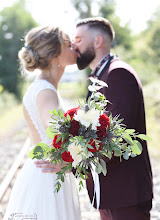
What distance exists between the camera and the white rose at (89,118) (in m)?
2.12

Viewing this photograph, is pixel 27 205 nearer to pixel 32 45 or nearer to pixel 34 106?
pixel 34 106

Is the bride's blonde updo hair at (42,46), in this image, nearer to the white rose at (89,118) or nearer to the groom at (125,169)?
the groom at (125,169)

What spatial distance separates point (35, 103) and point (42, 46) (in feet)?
1.86

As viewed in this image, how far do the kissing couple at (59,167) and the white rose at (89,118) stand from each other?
718 mm

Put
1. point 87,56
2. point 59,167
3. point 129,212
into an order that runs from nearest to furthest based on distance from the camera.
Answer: point 59,167
point 129,212
point 87,56

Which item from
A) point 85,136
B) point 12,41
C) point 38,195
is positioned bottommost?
point 38,195

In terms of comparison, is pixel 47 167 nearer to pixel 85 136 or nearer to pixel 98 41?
pixel 85 136

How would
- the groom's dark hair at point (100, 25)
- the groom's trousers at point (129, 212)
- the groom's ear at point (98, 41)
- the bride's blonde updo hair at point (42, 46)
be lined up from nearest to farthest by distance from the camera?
the groom's trousers at point (129, 212)
the bride's blonde updo hair at point (42, 46)
the groom's ear at point (98, 41)
the groom's dark hair at point (100, 25)

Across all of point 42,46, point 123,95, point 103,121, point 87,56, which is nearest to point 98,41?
point 87,56

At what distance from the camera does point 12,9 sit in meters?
45.6

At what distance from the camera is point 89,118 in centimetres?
212

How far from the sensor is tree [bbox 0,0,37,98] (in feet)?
129

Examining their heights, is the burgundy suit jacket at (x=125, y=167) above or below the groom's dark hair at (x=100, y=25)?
below

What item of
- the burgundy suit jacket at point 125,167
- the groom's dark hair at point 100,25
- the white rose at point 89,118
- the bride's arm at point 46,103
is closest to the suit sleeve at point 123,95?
the burgundy suit jacket at point 125,167
